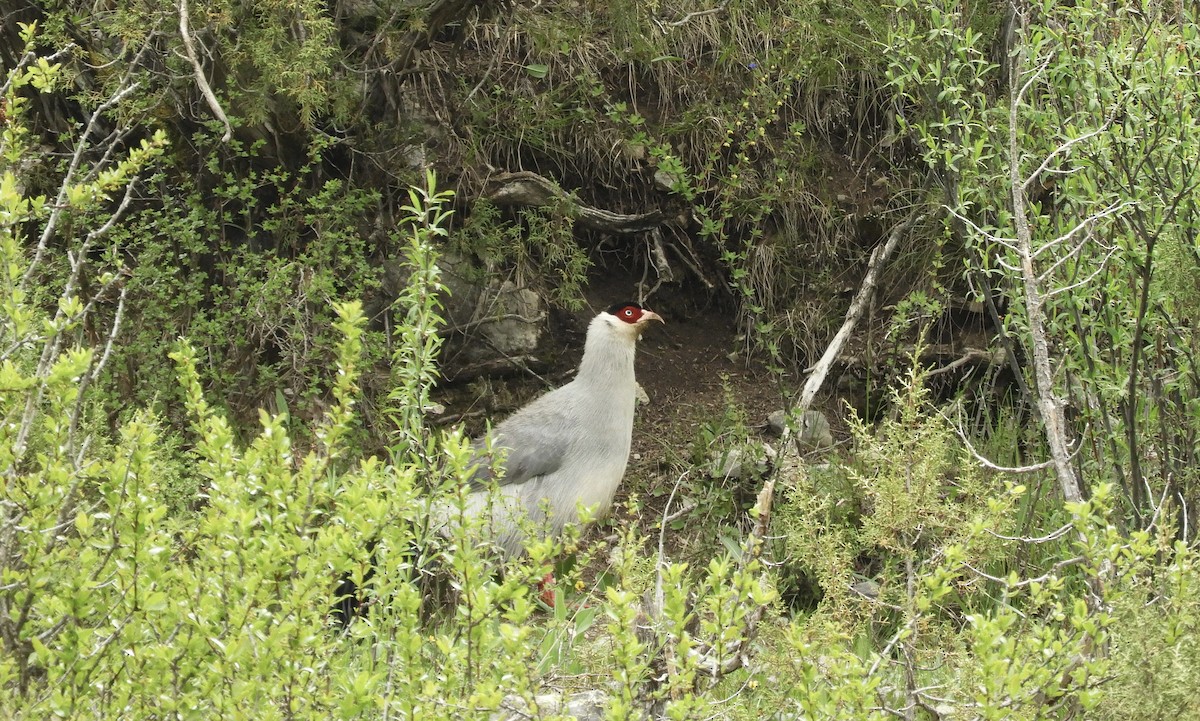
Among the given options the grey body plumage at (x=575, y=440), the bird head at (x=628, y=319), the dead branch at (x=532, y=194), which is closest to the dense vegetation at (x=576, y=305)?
the dead branch at (x=532, y=194)

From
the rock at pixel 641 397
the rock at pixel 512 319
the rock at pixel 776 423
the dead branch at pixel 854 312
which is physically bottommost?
the rock at pixel 641 397

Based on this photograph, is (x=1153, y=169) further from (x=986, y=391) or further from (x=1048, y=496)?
(x=986, y=391)

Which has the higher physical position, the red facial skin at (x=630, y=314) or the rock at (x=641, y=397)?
the red facial skin at (x=630, y=314)

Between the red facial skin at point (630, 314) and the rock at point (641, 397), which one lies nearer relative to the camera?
the red facial skin at point (630, 314)

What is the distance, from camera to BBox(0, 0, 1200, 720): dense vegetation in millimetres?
2133

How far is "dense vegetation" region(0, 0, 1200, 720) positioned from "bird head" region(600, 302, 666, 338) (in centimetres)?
54

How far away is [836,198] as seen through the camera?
690 centimetres

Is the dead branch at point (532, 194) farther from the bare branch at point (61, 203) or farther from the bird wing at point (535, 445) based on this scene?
the bare branch at point (61, 203)

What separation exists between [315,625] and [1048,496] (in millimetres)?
4068

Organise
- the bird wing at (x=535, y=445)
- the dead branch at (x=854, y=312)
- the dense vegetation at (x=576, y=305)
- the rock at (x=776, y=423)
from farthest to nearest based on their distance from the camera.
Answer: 1. the rock at (x=776, y=423)
2. the dead branch at (x=854, y=312)
3. the bird wing at (x=535, y=445)
4. the dense vegetation at (x=576, y=305)

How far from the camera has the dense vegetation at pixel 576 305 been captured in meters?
2.13

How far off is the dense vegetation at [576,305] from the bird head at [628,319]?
21.4 inches

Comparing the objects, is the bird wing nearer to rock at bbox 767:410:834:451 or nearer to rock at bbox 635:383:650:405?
rock at bbox 767:410:834:451

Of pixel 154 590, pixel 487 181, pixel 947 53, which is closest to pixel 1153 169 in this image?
pixel 947 53
